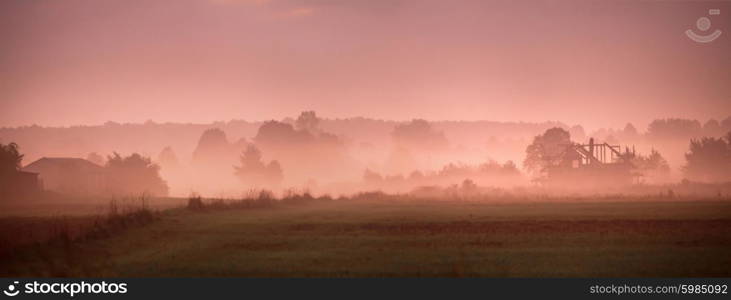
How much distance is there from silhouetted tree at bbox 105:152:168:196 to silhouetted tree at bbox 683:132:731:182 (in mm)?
93590

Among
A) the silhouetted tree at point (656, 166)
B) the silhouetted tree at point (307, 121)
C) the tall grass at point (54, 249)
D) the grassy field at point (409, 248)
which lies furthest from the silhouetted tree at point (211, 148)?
the tall grass at point (54, 249)

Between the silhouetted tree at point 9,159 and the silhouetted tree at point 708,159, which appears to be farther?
the silhouetted tree at point 708,159

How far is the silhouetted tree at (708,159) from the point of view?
115m

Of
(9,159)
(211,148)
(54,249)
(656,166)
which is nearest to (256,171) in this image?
(211,148)

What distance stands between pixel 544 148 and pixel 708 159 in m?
28.6

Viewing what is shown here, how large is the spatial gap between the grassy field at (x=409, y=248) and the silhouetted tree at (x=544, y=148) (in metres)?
76.4

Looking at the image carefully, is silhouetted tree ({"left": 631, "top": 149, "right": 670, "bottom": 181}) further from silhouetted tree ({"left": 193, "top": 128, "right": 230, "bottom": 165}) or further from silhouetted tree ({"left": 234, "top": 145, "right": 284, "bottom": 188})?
silhouetted tree ({"left": 193, "top": 128, "right": 230, "bottom": 165})

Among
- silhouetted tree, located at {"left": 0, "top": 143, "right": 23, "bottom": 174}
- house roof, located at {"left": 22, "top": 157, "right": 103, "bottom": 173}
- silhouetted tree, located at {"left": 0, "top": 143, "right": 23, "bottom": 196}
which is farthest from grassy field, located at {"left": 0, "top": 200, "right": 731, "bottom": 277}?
house roof, located at {"left": 22, "top": 157, "right": 103, "bottom": 173}

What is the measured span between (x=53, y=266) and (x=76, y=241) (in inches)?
182

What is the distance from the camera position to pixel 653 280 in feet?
71.5

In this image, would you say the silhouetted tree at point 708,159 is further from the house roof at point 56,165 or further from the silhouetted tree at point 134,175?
the house roof at point 56,165

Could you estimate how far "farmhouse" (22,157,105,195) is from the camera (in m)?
97.8

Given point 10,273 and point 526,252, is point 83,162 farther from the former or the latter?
point 526,252

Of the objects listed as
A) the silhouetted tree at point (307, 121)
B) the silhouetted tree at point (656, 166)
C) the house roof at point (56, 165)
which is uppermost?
the silhouetted tree at point (307, 121)
